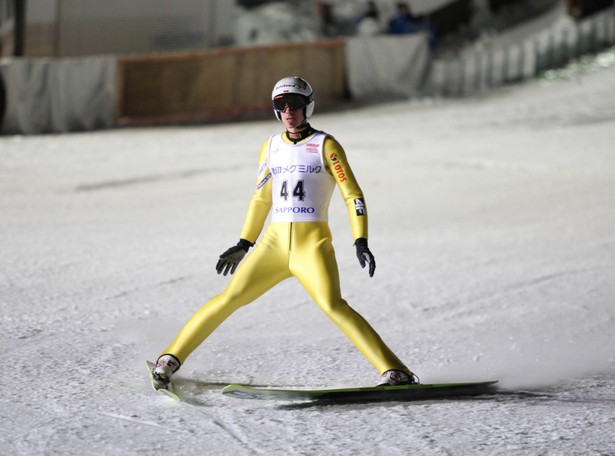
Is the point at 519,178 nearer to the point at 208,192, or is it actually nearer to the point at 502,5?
the point at 208,192

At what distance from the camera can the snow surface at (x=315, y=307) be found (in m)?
4.43

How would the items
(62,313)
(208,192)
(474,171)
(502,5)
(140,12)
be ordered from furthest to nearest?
(502,5)
(140,12)
(474,171)
(208,192)
(62,313)

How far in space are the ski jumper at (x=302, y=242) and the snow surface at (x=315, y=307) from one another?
0.39 m

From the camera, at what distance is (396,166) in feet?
44.4

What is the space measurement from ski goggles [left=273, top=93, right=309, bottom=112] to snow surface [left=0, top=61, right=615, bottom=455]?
4.47 feet

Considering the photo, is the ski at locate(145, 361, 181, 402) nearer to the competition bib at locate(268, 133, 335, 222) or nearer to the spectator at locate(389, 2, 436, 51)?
the competition bib at locate(268, 133, 335, 222)

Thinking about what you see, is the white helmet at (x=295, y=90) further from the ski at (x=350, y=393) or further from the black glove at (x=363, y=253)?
the ski at (x=350, y=393)

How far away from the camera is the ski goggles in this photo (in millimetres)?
4773

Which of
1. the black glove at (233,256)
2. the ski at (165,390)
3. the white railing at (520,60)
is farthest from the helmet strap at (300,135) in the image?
the white railing at (520,60)

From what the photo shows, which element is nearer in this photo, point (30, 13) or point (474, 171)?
point (474, 171)

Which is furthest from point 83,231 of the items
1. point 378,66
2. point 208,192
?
point 378,66

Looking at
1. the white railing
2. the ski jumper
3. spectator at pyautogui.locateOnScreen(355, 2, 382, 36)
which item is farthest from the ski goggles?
spectator at pyautogui.locateOnScreen(355, 2, 382, 36)

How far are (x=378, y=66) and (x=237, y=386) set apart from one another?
660 inches

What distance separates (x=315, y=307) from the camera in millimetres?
6996
